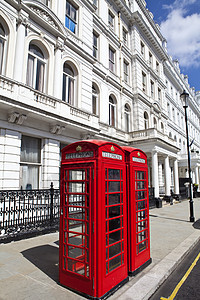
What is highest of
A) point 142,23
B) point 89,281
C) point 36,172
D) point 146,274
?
point 142,23

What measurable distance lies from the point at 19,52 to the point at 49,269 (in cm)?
903

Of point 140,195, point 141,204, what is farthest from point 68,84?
point 141,204

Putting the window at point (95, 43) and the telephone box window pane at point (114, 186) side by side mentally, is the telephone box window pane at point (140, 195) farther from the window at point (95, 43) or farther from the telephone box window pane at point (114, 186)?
the window at point (95, 43)

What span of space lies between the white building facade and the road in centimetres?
685

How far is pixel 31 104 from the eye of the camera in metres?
8.96

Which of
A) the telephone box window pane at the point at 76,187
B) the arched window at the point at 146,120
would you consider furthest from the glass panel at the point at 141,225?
the arched window at the point at 146,120

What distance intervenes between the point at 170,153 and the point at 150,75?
10.4 metres

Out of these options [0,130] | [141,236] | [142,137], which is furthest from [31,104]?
[142,137]

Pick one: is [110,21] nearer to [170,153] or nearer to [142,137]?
[142,137]

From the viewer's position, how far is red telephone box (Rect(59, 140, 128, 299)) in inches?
130

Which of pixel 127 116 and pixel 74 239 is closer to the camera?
pixel 74 239

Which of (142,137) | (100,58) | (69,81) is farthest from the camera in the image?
(142,137)

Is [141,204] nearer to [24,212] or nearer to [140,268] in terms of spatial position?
[140,268]

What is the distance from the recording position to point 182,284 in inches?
160
